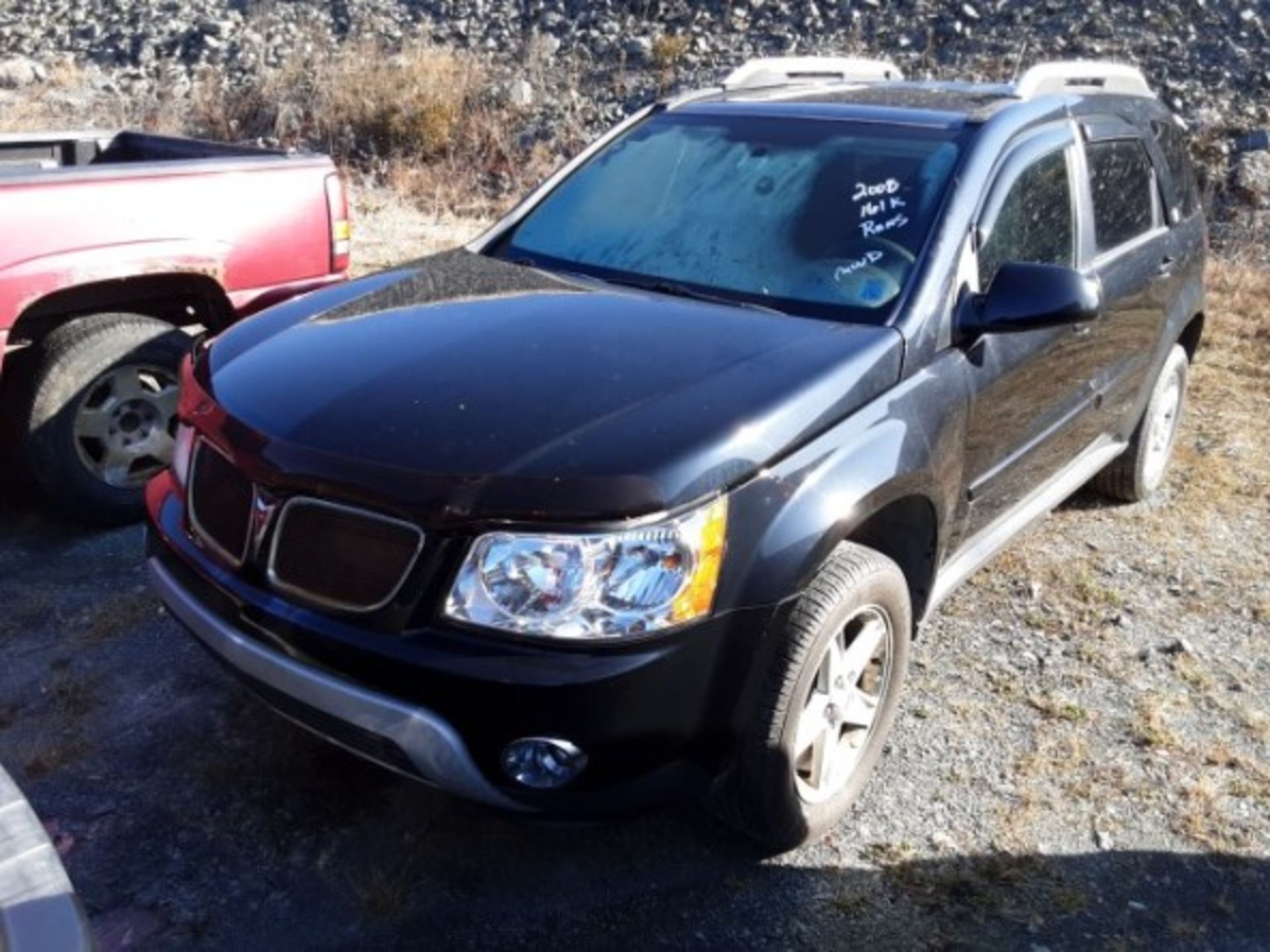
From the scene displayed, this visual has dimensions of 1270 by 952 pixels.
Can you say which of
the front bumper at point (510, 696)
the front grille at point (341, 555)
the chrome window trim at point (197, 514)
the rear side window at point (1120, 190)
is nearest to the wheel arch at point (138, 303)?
the chrome window trim at point (197, 514)

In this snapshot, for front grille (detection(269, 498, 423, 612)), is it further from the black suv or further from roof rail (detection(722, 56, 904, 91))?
roof rail (detection(722, 56, 904, 91))

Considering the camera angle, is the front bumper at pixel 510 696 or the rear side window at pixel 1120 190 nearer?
the front bumper at pixel 510 696

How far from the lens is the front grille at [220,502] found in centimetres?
281

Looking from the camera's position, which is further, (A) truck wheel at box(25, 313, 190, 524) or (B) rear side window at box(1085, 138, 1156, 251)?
(A) truck wheel at box(25, 313, 190, 524)

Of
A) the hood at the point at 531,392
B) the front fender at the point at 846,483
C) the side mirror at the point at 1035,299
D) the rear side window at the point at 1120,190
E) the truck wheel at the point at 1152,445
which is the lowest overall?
the truck wheel at the point at 1152,445

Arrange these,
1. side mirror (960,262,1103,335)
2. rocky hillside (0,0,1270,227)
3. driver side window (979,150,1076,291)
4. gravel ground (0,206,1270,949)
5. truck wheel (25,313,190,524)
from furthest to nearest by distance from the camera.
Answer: rocky hillside (0,0,1270,227) → truck wheel (25,313,190,524) → driver side window (979,150,1076,291) → side mirror (960,262,1103,335) → gravel ground (0,206,1270,949)

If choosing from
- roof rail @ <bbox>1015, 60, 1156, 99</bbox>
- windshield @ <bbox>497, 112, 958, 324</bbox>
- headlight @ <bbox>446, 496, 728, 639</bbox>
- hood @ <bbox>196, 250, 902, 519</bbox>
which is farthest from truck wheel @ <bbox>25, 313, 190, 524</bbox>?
roof rail @ <bbox>1015, 60, 1156, 99</bbox>

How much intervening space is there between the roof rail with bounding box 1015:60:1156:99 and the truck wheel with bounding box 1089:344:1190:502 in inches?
43.6

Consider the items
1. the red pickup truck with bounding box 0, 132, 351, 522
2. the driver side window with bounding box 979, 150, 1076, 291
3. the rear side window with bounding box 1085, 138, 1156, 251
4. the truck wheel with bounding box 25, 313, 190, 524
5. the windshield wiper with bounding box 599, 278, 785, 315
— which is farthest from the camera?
the truck wheel with bounding box 25, 313, 190, 524

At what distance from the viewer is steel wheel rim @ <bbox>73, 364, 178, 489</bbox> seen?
4.51 m

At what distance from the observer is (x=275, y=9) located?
16.5 m

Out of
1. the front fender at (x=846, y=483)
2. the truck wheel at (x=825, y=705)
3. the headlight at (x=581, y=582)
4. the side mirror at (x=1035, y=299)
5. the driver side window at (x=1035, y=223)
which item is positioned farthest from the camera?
the driver side window at (x=1035, y=223)

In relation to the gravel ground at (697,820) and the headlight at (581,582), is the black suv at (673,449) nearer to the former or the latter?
the headlight at (581,582)

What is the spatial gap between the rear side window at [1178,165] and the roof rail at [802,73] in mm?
1092
